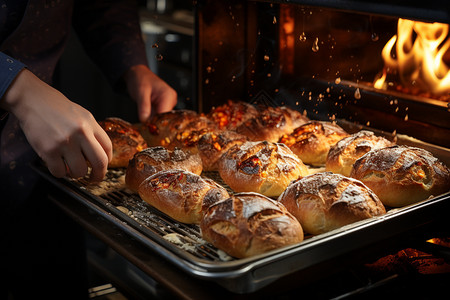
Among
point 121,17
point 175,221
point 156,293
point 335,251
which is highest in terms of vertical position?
point 121,17

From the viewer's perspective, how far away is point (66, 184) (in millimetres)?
1854

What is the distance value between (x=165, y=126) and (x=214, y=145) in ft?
1.05

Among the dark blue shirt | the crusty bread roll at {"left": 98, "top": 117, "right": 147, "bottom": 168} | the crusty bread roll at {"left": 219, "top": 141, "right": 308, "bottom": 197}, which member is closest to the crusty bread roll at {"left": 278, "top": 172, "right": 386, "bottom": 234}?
the crusty bread roll at {"left": 219, "top": 141, "right": 308, "bottom": 197}

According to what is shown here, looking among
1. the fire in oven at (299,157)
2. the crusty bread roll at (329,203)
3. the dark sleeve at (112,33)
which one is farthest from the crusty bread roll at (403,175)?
the dark sleeve at (112,33)

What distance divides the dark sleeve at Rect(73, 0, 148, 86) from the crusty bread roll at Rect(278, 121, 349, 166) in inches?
33.6

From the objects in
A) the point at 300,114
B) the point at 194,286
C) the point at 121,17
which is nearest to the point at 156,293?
the point at 194,286

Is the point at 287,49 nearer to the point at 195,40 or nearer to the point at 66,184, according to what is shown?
the point at 195,40

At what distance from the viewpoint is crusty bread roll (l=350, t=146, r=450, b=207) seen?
5.51 ft

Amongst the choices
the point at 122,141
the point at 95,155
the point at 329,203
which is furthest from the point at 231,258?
the point at 122,141

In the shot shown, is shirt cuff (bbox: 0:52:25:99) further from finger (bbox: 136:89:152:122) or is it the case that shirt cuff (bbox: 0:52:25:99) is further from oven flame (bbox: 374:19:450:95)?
oven flame (bbox: 374:19:450:95)

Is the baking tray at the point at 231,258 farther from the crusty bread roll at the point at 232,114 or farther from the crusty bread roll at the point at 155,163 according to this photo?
the crusty bread roll at the point at 232,114

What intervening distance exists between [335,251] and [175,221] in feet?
1.83

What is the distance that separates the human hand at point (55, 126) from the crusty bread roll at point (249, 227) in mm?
360

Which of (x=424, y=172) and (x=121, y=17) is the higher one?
(x=121, y=17)
